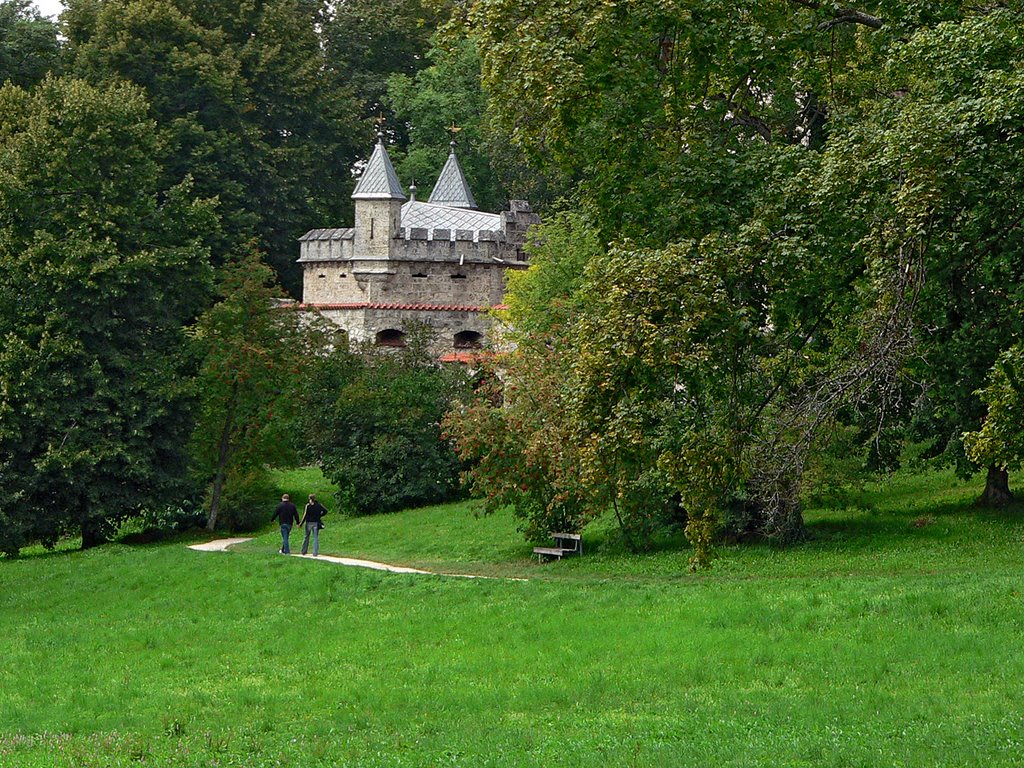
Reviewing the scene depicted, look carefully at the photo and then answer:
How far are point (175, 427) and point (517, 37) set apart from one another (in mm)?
21136

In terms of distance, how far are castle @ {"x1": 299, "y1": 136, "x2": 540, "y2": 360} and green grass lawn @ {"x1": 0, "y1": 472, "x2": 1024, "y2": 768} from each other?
20950 millimetres

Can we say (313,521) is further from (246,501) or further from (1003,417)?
(1003,417)

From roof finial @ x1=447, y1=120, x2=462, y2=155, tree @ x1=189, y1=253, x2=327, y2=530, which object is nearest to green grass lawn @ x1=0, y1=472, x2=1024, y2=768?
tree @ x1=189, y1=253, x2=327, y2=530

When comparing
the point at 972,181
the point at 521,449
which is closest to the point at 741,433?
the point at 972,181

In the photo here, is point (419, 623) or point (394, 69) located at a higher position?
point (394, 69)

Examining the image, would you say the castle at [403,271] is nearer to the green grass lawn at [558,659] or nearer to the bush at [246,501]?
the bush at [246,501]

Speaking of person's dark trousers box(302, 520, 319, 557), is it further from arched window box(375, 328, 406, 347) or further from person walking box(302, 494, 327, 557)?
arched window box(375, 328, 406, 347)

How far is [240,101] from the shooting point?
168 ft

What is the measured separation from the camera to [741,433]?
1373 centimetres

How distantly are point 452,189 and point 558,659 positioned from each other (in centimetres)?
3780

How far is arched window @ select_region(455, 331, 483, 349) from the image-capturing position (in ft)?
157

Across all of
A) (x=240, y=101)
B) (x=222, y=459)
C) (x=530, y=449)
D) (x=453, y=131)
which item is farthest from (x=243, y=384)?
(x=453, y=131)

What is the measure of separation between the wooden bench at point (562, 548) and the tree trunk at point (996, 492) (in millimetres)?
7336

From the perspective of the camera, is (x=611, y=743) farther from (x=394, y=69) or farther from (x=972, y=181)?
(x=394, y=69)
